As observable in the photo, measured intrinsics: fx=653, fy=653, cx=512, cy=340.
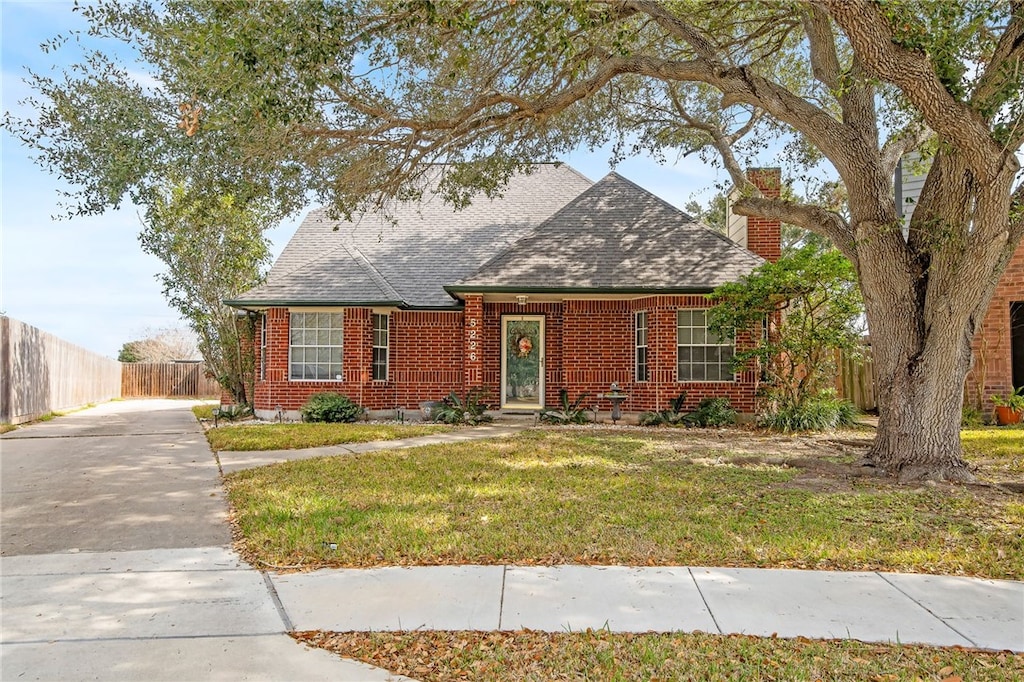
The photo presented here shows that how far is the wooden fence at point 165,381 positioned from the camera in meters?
30.4

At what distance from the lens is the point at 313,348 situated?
15289 millimetres

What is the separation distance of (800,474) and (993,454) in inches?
156

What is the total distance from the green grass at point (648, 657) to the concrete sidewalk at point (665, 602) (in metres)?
0.12

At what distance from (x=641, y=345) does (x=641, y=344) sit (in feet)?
0.08

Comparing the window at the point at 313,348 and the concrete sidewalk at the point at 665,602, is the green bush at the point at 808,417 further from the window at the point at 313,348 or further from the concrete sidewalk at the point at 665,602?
the window at the point at 313,348

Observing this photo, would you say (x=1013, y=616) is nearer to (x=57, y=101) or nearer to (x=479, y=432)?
(x=479, y=432)

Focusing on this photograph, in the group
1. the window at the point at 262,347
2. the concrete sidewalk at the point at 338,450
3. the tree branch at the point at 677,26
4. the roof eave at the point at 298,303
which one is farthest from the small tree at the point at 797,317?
the window at the point at 262,347

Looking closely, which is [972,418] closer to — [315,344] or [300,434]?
[300,434]

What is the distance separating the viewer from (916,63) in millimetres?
6703

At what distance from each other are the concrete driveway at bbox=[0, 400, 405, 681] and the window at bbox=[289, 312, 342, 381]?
6.64 meters

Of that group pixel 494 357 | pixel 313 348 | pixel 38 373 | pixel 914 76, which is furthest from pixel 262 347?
pixel 914 76

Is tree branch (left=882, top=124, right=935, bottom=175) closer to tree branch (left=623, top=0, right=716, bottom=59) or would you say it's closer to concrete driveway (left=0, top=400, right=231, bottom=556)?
tree branch (left=623, top=0, right=716, bottom=59)

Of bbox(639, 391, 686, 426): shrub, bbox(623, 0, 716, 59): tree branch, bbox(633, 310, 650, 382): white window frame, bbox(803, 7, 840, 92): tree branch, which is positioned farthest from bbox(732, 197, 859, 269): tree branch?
bbox(639, 391, 686, 426): shrub

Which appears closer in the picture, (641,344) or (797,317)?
(797,317)
